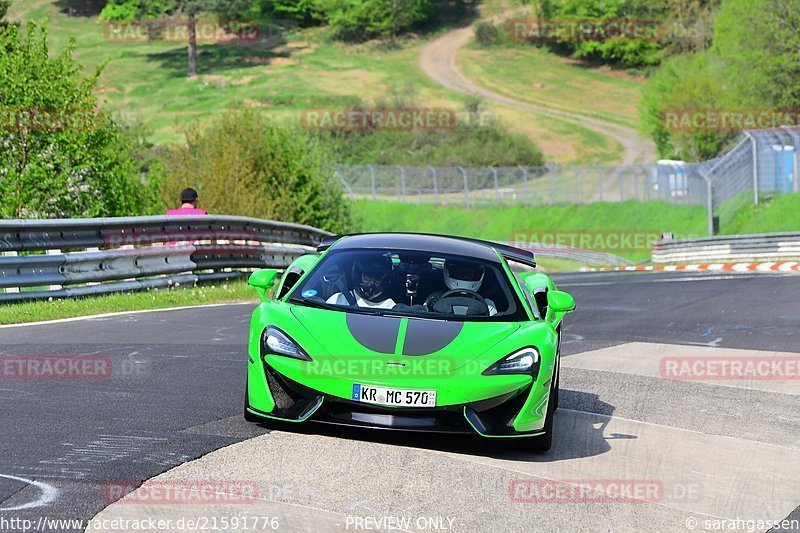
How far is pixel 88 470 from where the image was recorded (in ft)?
19.8

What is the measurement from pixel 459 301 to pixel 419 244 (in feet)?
2.57

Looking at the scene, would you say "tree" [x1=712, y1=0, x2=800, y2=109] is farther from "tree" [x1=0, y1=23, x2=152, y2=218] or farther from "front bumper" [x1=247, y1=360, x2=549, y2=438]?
"front bumper" [x1=247, y1=360, x2=549, y2=438]

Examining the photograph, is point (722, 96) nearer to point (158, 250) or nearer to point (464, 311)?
point (158, 250)

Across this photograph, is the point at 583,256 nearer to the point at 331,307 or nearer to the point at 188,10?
the point at 331,307

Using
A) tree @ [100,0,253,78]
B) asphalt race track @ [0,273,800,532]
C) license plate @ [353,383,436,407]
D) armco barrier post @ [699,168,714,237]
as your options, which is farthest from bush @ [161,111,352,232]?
tree @ [100,0,253,78]

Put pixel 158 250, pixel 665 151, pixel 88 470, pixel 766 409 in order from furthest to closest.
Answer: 1. pixel 665 151
2. pixel 158 250
3. pixel 766 409
4. pixel 88 470

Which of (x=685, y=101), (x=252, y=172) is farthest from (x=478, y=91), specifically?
(x=252, y=172)

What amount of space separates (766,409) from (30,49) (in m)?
17.2

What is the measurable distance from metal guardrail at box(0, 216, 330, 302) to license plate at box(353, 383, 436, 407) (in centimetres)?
818

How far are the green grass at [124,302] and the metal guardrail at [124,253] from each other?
193 mm

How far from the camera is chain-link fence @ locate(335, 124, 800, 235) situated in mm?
43125

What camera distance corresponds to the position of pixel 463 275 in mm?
8359

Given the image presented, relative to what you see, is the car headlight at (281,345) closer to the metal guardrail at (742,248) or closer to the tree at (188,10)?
the metal guardrail at (742,248)

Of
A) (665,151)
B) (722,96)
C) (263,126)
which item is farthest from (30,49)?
(665,151)
